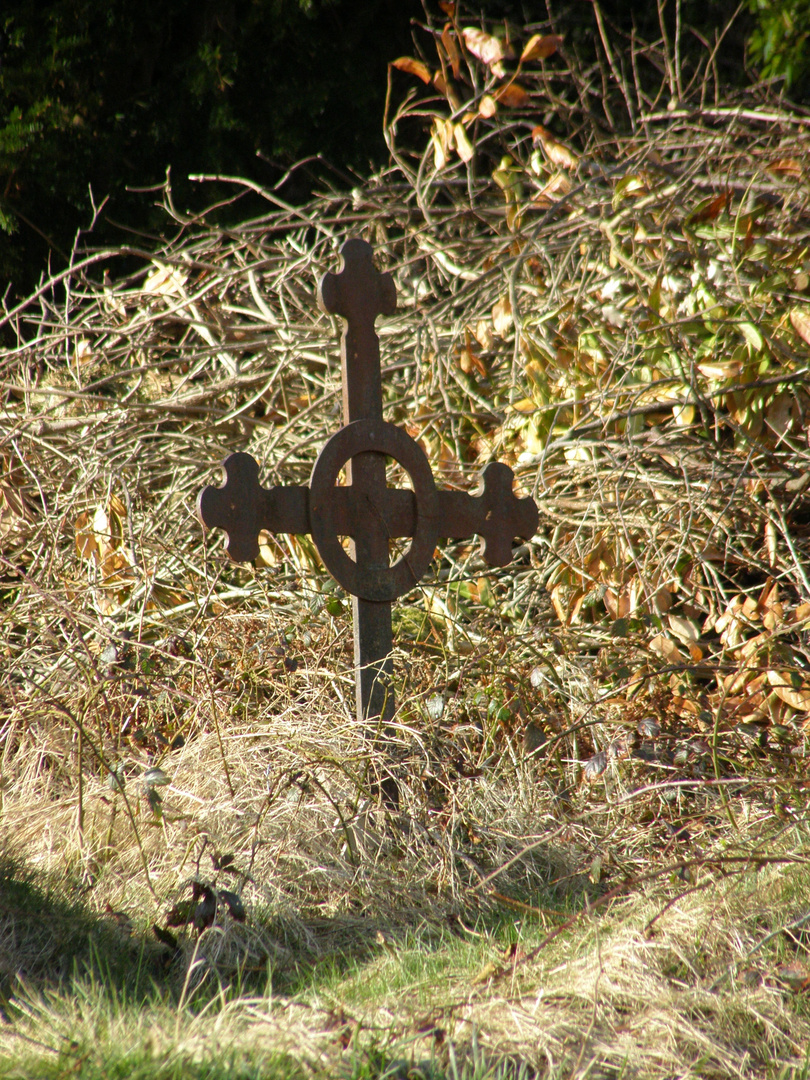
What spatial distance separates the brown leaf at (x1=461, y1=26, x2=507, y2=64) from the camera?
407 cm

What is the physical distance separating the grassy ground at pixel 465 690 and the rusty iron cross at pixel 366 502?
0.32m

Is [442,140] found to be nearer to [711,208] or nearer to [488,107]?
[488,107]

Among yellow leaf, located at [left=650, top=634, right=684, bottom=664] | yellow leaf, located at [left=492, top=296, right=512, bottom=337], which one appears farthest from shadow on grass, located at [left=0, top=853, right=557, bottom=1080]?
yellow leaf, located at [left=492, top=296, right=512, bottom=337]

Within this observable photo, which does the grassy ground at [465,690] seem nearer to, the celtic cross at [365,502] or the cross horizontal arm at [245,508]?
the celtic cross at [365,502]

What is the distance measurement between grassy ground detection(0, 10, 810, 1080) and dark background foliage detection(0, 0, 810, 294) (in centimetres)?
113

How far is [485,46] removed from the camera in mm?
4102

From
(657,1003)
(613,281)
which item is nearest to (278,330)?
(613,281)

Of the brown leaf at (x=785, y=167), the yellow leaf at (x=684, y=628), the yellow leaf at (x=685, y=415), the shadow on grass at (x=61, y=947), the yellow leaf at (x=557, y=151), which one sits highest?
the yellow leaf at (x=557, y=151)

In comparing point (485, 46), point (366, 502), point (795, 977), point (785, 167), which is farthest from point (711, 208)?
point (795, 977)

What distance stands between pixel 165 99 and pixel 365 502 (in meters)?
4.35

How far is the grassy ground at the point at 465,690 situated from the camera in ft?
6.57

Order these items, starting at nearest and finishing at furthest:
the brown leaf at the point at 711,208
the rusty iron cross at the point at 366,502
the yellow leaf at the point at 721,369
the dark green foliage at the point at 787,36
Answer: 1. the rusty iron cross at the point at 366,502
2. the yellow leaf at the point at 721,369
3. the brown leaf at the point at 711,208
4. the dark green foliage at the point at 787,36

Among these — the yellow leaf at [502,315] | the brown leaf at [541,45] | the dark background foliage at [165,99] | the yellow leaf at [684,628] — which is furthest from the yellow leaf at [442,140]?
the yellow leaf at [684,628]

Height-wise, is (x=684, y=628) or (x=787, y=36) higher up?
(x=787, y=36)
